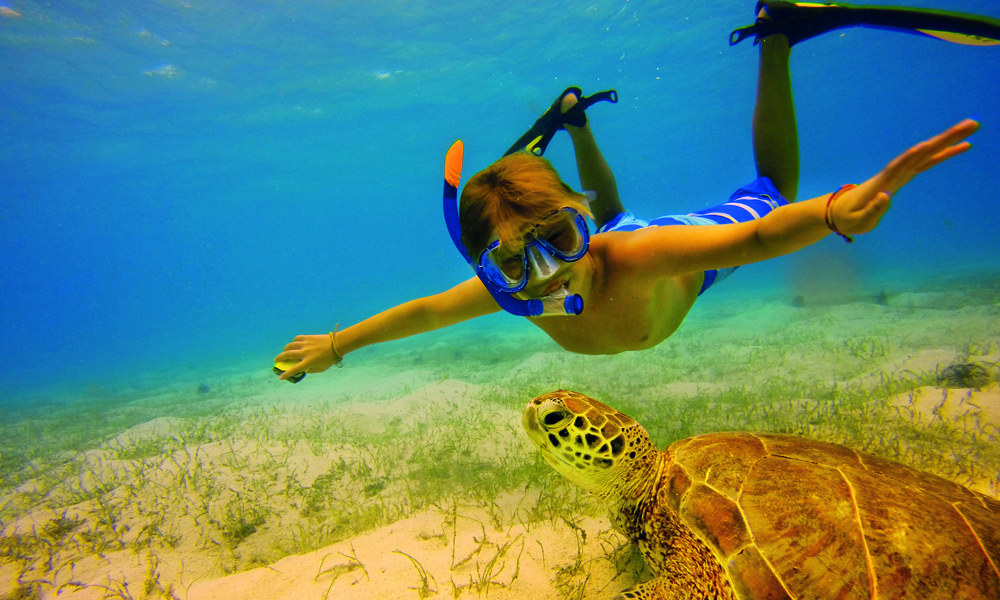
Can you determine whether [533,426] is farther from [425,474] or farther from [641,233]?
[425,474]

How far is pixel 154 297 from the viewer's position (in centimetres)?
10938

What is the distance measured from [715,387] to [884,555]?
3.77 metres

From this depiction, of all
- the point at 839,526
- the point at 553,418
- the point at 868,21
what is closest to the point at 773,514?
the point at 839,526

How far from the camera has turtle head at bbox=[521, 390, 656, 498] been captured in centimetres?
178

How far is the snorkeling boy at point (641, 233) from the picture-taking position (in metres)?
1.46

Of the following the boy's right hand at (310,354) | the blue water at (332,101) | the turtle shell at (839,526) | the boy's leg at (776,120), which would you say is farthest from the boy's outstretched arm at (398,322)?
the blue water at (332,101)

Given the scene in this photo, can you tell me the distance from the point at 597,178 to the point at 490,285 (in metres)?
2.57

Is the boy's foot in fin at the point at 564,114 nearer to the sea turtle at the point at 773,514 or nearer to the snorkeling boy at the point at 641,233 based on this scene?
the snorkeling boy at the point at 641,233

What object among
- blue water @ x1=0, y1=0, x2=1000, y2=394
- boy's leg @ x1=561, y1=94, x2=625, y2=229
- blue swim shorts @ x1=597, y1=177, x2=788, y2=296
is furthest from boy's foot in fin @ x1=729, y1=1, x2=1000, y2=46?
blue water @ x1=0, y1=0, x2=1000, y2=394

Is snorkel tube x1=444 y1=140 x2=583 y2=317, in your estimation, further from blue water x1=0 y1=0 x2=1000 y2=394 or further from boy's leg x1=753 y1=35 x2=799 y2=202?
blue water x1=0 y1=0 x2=1000 y2=394

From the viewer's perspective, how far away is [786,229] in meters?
1.49

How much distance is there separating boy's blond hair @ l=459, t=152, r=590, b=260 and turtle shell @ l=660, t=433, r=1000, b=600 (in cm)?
141

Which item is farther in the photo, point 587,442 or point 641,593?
point 587,442

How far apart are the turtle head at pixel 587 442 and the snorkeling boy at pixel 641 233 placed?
25.0 inches
